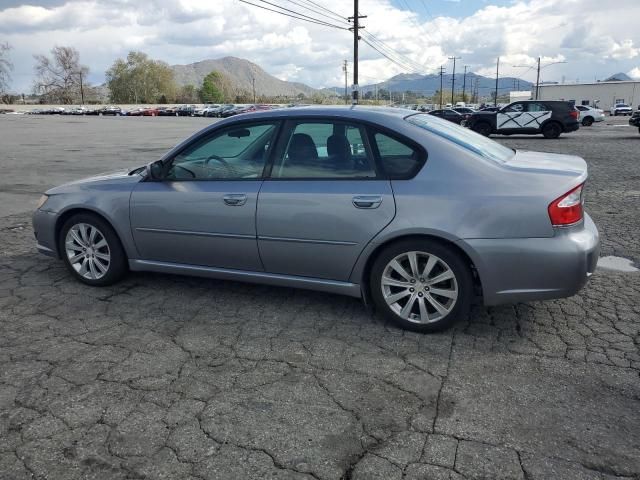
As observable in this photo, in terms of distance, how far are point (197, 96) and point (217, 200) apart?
453 ft

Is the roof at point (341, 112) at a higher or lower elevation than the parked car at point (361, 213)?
higher

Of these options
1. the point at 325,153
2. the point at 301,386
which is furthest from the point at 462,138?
the point at 301,386

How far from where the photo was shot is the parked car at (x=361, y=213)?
138 inches

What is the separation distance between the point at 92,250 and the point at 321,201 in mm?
2347

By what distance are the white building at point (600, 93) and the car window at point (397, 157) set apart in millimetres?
90636

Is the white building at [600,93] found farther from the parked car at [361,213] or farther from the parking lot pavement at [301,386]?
the parking lot pavement at [301,386]

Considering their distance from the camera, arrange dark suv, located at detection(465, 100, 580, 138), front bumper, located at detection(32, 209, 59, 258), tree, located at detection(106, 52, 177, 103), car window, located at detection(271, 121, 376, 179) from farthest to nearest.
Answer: tree, located at detection(106, 52, 177, 103) → dark suv, located at detection(465, 100, 580, 138) → front bumper, located at detection(32, 209, 59, 258) → car window, located at detection(271, 121, 376, 179)

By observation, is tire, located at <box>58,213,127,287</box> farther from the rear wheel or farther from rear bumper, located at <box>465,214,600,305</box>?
the rear wheel

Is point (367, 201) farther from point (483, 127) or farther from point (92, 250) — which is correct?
point (483, 127)

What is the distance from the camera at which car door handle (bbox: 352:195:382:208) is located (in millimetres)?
3715

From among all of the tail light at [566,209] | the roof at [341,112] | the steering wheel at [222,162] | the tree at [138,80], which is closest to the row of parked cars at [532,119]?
the roof at [341,112]

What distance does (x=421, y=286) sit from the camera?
3748 millimetres

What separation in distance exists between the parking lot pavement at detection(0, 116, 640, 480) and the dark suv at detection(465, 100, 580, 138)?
66.6 feet

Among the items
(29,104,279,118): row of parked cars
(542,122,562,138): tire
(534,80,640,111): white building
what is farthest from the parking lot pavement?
(534,80,640,111): white building
